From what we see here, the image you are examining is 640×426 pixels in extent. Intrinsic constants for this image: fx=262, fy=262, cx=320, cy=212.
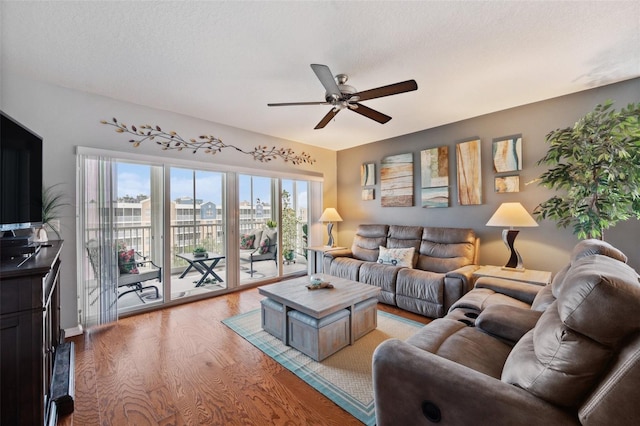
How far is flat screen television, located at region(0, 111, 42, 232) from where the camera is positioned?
149cm

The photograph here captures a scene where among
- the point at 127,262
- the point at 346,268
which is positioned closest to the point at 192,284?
the point at 127,262

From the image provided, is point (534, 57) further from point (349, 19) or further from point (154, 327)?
point (154, 327)

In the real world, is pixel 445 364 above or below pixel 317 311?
above

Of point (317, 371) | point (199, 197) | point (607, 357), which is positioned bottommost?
point (317, 371)

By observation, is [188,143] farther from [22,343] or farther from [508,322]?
[508,322]

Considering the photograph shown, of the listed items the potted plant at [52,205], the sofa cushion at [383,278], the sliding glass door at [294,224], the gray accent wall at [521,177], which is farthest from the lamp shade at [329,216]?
the potted plant at [52,205]

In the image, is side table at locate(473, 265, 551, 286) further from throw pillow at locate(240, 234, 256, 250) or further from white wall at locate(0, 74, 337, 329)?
white wall at locate(0, 74, 337, 329)

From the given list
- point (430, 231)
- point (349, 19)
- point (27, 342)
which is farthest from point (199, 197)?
point (430, 231)

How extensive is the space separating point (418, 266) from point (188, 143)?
3.66 metres

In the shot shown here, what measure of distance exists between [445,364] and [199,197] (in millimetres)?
3749

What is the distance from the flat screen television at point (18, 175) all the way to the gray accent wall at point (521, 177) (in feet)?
10.6

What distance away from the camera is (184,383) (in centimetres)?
197

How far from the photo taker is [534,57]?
227 cm

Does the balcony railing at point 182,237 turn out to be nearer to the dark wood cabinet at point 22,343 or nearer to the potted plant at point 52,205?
the potted plant at point 52,205
